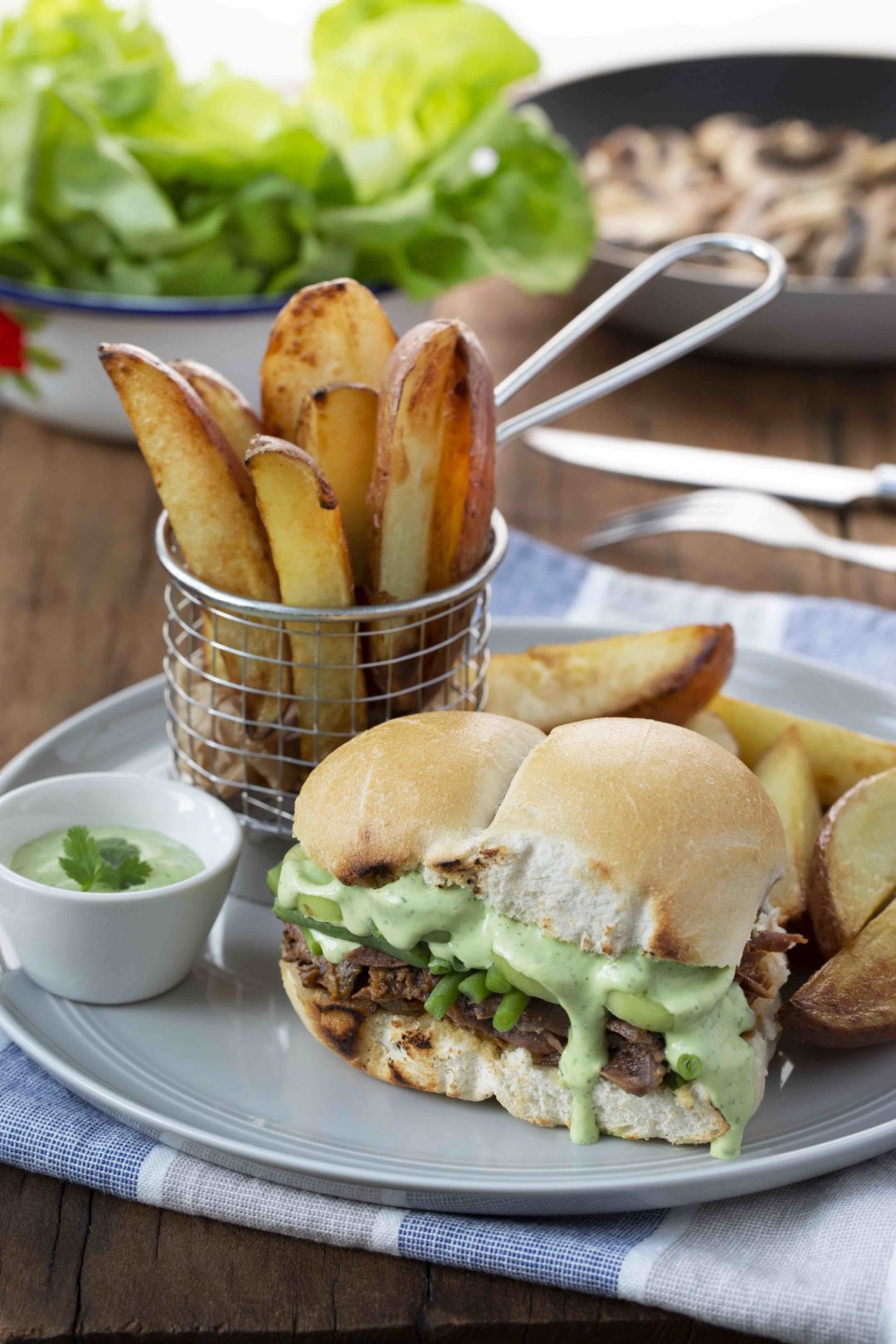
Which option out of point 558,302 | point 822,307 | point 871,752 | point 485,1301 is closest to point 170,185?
point 558,302

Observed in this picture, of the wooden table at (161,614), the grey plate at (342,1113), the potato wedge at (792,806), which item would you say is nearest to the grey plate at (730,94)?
the wooden table at (161,614)

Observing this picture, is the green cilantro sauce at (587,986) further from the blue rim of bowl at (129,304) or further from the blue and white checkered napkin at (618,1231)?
the blue rim of bowl at (129,304)

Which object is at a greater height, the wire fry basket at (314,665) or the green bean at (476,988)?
the wire fry basket at (314,665)

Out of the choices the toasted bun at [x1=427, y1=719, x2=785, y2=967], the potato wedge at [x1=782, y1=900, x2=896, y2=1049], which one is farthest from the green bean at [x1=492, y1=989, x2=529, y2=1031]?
the potato wedge at [x1=782, y1=900, x2=896, y2=1049]

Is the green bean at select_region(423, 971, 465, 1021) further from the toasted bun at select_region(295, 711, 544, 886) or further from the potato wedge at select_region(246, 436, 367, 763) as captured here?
the potato wedge at select_region(246, 436, 367, 763)

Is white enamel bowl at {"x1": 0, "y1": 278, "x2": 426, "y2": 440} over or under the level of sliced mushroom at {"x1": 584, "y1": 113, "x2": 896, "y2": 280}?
under
